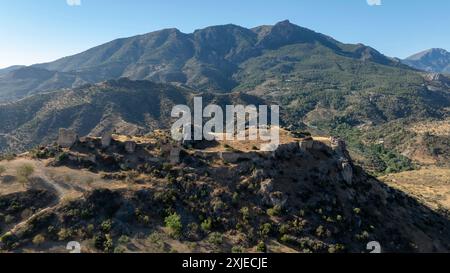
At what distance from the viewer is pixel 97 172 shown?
78.4 metres

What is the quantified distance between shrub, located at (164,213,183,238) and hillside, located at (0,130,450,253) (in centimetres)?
18

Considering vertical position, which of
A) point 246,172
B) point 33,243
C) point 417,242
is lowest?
point 417,242

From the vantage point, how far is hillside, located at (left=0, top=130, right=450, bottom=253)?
65.3 metres

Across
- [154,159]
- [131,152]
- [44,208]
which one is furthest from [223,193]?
[44,208]

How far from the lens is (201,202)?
2906 inches

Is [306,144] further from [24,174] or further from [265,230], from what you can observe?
[24,174]

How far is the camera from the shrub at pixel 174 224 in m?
66.0

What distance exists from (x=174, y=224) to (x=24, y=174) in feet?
92.0

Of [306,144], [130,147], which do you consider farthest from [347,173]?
[130,147]

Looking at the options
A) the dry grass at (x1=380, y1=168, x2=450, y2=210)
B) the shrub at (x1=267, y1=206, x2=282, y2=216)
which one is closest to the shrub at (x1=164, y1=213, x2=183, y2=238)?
the shrub at (x1=267, y1=206, x2=282, y2=216)

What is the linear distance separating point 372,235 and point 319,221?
9120 millimetres

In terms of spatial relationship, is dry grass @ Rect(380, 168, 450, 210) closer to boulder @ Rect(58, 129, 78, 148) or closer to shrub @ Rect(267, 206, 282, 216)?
shrub @ Rect(267, 206, 282, 216)

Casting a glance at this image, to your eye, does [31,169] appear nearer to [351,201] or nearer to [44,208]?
[44,208]

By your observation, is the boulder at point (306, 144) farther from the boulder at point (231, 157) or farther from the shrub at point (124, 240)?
the shrub at point (124, 240)
